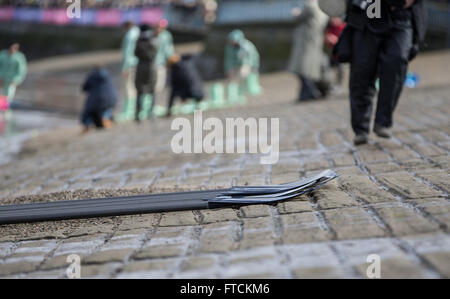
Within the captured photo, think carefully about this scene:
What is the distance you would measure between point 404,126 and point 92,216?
4217 millimetres

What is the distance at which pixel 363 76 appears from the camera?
607 centimetres

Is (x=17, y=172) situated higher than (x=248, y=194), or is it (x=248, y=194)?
(x=248, y=194)

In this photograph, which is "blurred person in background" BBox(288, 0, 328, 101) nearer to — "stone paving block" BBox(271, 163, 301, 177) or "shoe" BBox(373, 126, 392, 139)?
"shoe" BBox(373, 126, 392, 139)

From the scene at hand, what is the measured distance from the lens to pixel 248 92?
18.5 metres

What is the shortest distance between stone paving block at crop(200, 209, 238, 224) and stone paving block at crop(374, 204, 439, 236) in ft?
2.71

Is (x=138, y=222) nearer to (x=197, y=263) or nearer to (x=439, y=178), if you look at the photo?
(x=197, y=263)

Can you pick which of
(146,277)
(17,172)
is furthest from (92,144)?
(146,277)

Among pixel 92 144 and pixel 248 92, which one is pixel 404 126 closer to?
pixel 92 144

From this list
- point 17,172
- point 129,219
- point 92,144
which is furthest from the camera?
point 92,144

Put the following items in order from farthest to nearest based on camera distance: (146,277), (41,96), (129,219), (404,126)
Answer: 1. (41,96)
2. (404,126)
3. (129,219)
4. (146,277)

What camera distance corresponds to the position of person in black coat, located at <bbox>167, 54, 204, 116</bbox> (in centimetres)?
1409

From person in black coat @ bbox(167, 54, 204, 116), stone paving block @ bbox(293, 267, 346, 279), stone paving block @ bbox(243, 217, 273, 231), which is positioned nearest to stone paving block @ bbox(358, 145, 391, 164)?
stone paving block @ bbox(243, 217, 273, 231)

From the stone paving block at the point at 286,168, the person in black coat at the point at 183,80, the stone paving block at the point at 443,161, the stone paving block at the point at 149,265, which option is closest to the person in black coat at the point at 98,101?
the person in black coat at the point at 183,80

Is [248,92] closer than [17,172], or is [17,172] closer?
[17,172]
